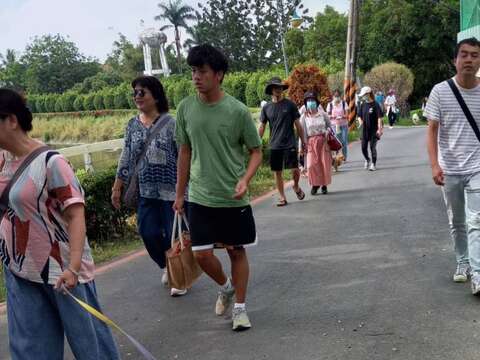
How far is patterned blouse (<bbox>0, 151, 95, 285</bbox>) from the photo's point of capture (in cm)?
290

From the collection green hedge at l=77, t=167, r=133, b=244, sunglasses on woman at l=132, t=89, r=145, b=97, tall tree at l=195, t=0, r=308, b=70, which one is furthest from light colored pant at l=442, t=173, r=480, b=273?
tall tree at l=195, t=0, r=308, b=70

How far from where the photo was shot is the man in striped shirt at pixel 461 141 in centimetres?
462

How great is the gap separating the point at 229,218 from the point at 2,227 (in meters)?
1.67

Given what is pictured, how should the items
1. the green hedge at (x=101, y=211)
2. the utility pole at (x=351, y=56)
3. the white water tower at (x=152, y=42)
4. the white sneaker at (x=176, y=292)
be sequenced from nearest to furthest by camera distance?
the white sneaker at (x=176, y=292) → the green hedge at (x=101, y=211) → the utility pole at (x=351, y=56) → the white water tower at (x=152, y=42)

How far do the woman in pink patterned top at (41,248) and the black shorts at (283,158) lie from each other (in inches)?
250

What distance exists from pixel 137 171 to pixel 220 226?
53.0 inches

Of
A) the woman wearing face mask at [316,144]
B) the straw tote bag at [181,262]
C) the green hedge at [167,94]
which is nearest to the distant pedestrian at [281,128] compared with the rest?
the woman wearing face mask at [316,144]

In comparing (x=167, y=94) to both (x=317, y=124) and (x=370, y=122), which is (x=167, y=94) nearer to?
(x=370, y=122)

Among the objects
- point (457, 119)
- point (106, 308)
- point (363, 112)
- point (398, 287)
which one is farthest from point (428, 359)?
point (363, 112)

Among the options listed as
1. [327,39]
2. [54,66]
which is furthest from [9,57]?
[327,39]

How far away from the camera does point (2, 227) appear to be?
3033 millimetres

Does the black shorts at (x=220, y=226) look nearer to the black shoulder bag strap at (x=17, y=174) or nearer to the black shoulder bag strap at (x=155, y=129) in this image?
the black shoulder bag strap at (x=155, y=129)

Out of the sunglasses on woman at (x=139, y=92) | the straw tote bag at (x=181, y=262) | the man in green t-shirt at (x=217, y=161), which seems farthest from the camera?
the sunglasses on woman at (x=139, y=92)

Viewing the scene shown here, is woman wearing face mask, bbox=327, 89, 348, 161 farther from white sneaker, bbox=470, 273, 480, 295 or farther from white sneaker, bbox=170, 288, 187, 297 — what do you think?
white sneaker, bbox=470, 273, 480, 295
